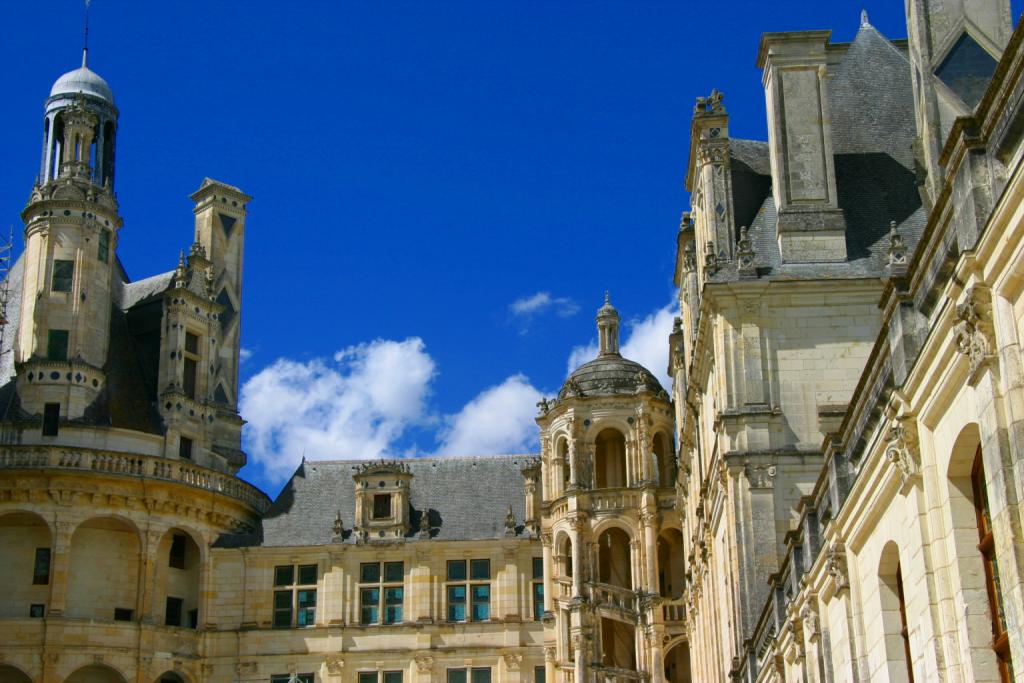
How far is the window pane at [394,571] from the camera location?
52.4m

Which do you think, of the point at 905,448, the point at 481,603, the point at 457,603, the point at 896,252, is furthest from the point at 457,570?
the point at 905,448

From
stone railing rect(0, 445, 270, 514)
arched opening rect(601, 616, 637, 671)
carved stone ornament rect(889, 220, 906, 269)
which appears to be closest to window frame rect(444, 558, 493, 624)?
arched opening rect(601, 616, 637, 671)

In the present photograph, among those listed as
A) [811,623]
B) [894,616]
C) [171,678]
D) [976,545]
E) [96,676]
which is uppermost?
[171,678]

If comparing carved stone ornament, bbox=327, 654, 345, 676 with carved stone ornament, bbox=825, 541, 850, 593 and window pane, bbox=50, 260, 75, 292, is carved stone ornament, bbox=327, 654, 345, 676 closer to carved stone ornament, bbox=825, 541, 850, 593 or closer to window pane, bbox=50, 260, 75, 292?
window pane, bbox=50, 260, 75, 292

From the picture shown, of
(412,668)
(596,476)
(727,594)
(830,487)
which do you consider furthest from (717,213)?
(412,668)

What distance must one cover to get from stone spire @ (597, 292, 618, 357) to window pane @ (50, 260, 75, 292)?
58.3 feet

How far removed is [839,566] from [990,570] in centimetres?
497

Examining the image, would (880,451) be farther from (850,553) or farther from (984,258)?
(984,258)

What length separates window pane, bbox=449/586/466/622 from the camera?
5203 cm

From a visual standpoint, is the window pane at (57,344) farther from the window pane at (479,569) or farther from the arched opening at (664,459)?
the arched opening at (664,459)

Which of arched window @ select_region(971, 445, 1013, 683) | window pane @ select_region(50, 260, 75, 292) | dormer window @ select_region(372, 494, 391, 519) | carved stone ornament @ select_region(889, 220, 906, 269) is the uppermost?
window pane @ select_region(50, 260, 75, 292)

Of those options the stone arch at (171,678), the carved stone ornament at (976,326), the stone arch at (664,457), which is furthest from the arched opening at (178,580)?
the carved stone ornament at (976,326)

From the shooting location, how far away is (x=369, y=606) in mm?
52094

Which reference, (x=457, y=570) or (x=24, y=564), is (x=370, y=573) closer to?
(x=457, y=570)
